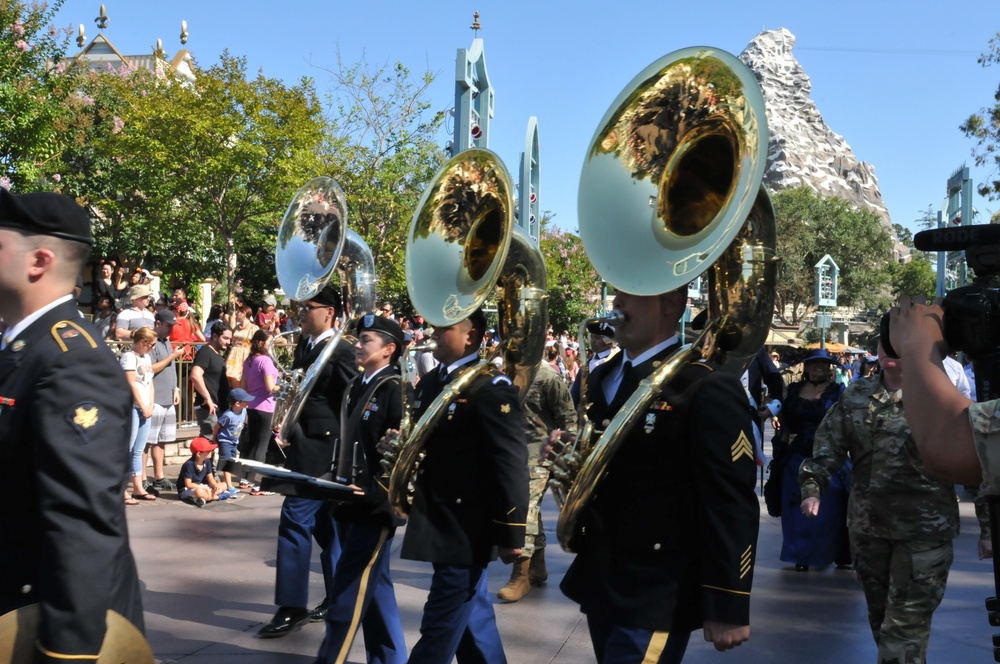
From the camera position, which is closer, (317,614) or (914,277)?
(317,614)

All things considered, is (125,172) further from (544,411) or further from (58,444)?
(58,444)

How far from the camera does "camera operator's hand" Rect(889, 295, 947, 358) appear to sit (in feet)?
7.32

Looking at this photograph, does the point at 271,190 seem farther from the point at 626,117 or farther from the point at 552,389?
the point at 626,117

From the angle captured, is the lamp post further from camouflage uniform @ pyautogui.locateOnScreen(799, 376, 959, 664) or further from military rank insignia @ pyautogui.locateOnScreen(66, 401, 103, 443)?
military rank insignia @ pyautogui.locateOnScreen(66, 401, 103, 443)

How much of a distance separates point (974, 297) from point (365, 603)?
10.3ft

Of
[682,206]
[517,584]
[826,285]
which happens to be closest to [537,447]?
[517,584]

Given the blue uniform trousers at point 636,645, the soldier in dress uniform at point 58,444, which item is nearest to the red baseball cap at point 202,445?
the blue uniform trousers at point 636,645

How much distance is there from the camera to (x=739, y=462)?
10.2 feet

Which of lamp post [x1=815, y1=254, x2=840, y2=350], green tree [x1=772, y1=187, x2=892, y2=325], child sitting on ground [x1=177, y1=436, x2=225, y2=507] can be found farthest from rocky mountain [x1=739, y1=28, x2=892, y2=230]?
child sitting on ground [x1=177, y1=436, x2=225, y2=507]

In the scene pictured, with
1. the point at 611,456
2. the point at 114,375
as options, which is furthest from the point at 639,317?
the point at 114,375

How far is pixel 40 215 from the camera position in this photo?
8.30 feet

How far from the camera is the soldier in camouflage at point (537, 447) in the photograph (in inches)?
283

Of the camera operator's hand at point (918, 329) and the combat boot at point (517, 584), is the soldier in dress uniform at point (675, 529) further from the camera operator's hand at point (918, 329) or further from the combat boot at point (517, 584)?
the combat boot at point (517, 584)

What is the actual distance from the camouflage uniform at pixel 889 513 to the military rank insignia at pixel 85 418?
3529 millimetres
